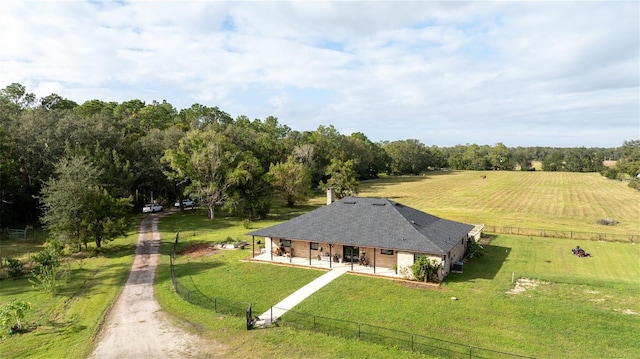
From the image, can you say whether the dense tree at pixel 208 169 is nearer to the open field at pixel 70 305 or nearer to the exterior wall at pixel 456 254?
the open field at pixel 70 305

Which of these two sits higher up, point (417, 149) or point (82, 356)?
point (417, 149)

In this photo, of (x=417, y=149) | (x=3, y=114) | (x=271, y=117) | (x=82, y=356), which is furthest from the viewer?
(x=417, y=149)

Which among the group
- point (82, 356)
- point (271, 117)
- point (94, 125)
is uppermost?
point (271, 117)

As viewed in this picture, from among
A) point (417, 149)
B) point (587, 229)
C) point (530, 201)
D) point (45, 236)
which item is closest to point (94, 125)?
point (45, 236)

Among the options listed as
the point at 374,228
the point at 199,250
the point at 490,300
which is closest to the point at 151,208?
the point at 199,250

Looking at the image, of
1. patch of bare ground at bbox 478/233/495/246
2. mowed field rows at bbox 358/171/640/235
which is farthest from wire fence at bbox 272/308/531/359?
mowed field rows at bbox 358/171/640/235

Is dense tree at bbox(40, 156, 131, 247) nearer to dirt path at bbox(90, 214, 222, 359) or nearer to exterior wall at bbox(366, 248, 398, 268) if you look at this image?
dirt path at bbox(90, 214, 222, 359)

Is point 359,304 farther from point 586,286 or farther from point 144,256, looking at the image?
point 144,256

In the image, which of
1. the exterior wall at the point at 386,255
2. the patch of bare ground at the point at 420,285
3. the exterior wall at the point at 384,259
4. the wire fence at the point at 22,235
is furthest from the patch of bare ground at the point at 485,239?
the wire fence at the point at 22,235
